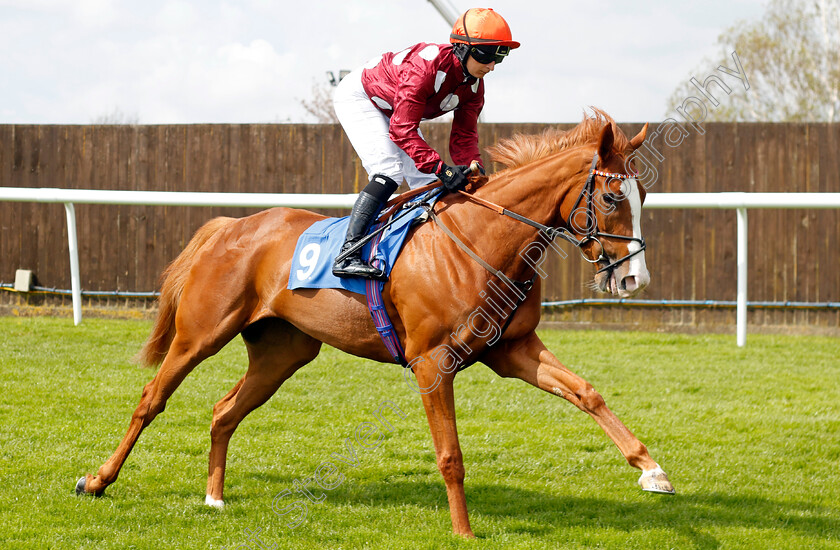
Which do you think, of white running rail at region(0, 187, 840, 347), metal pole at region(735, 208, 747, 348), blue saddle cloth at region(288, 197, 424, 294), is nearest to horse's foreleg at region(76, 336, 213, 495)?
blue saddle cloth at region(288, 197, 424, 294)

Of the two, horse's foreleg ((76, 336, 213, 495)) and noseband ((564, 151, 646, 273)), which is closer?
noseband ((564, 151, 646, 273))

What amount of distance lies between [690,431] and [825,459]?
870mm

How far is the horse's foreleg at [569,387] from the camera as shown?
3.43 meters

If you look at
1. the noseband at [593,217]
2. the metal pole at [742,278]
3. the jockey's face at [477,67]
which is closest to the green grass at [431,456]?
the metal pole at [742,278]

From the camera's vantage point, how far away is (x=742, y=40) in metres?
24.4

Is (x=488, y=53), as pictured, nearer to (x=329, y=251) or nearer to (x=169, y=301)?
(x=329, y=251)

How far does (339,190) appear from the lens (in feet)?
34.0

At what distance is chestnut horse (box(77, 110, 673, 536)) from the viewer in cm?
369

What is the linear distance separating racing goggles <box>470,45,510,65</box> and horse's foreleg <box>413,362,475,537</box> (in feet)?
4.66

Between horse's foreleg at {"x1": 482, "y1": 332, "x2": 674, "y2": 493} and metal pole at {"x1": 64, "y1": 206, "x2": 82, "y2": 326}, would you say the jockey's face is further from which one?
metal pole at {"x1": 64, "y1": 206, "x2": 82, "y2": 326}

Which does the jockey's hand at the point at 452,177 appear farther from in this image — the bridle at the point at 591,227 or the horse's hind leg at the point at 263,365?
the horse's hind leg at the point at 263,365

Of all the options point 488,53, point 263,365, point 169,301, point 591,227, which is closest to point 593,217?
point 591,227

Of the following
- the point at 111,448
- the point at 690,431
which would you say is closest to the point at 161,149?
the point at 111,448

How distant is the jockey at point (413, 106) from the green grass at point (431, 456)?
1342mm
